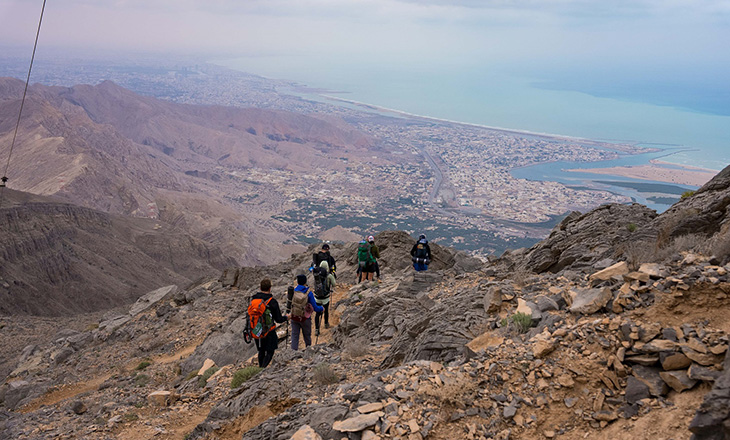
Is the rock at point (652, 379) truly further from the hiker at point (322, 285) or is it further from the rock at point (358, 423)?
the hiker at point (322, 285)

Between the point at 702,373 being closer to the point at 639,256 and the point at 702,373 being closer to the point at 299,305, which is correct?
the point at 639,256

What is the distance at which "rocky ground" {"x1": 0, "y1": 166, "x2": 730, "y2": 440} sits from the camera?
4.66 metres

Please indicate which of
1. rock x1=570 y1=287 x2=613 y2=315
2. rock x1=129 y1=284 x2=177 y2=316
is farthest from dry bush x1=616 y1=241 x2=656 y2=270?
rock x1=129 y1=284 x2=177 y2=316

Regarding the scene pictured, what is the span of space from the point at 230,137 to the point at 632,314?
16328 centimetres

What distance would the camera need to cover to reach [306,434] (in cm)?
539

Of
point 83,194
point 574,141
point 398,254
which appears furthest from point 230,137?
point 398,254

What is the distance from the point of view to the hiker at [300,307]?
934 cm

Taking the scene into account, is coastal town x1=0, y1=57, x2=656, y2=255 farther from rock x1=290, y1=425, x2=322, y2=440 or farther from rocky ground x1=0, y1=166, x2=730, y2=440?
rock x1=290, y1=425, x2=322, y2=440

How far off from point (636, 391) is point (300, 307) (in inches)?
240

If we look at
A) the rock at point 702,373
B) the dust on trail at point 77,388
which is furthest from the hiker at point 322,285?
the rock at point 702,373

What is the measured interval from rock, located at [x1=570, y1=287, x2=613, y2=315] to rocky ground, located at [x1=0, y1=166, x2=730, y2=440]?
2cm

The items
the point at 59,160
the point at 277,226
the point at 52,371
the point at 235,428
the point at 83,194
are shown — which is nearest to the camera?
the point at 235,428

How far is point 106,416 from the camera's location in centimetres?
950

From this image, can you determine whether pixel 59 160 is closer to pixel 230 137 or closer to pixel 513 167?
pixel 230 137
